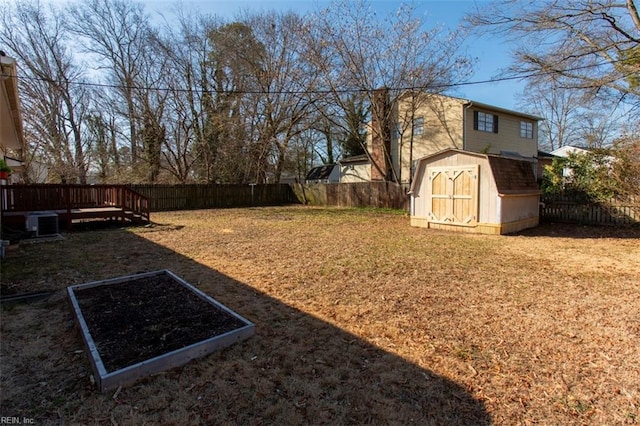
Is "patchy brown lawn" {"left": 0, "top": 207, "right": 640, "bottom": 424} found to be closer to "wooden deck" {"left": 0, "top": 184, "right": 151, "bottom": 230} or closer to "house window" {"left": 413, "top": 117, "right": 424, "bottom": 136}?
"wooden deck" {"left": 0, "top": 184, "right": 151, "bottom": 230}

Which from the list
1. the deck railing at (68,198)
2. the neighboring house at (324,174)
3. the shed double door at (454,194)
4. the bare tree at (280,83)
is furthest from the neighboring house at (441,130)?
the deck railing at (68,198)

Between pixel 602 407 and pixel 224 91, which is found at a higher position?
pixel 224 91

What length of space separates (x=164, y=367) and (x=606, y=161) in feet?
38.2

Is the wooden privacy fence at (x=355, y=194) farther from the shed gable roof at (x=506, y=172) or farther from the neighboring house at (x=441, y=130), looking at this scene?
the shed gable roof at (x=506, y=172)

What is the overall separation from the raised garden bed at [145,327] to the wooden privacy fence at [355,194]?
522 inches

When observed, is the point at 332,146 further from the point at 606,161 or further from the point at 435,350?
the point at 435,350

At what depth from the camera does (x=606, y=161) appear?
9453 mm

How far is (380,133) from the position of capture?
17594 millimetres

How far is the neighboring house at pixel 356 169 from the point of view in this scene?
77.2 feet

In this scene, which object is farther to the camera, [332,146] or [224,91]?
[332,146]

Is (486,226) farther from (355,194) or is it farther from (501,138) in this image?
(501,138)

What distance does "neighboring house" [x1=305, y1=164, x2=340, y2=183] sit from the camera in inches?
1080

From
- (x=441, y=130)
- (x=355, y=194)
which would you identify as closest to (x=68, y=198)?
(x=355, y=194)

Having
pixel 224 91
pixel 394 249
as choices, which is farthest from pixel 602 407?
pixel 224 91
